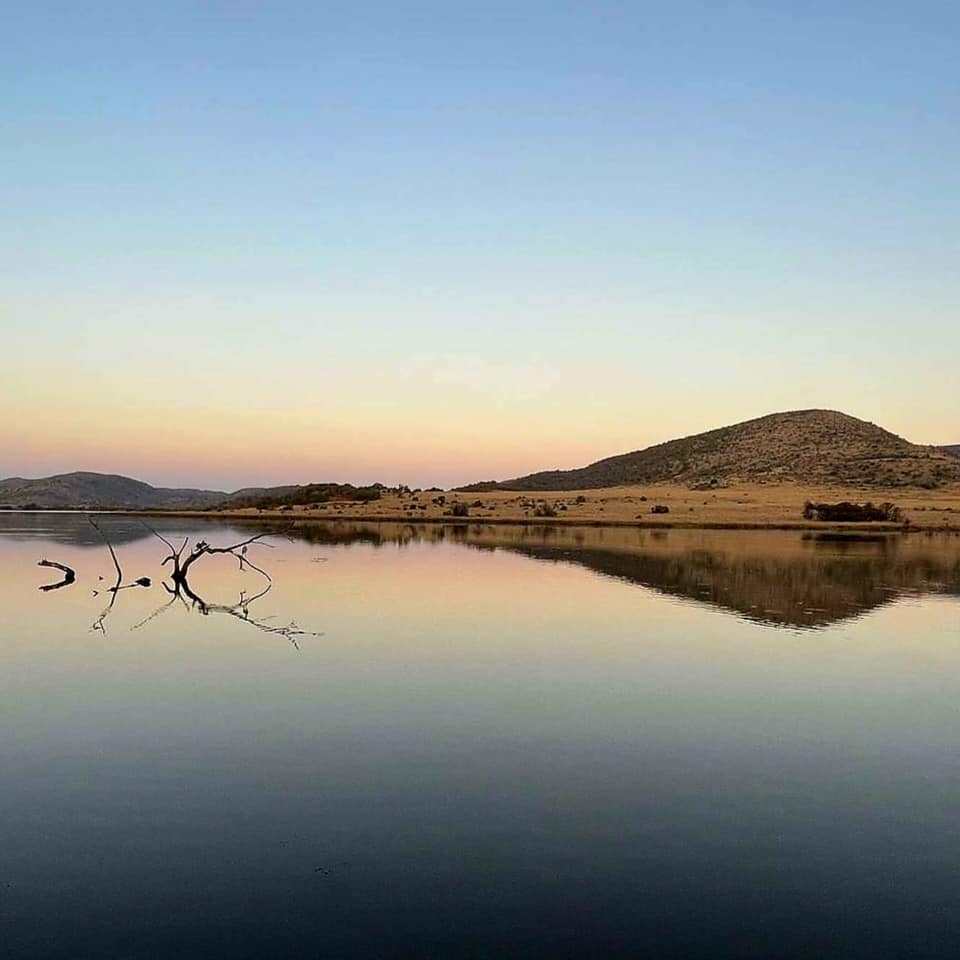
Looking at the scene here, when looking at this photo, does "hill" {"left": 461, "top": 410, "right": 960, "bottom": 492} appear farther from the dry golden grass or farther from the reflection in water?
the reflection in water

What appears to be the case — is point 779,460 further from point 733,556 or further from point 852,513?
point 733,556

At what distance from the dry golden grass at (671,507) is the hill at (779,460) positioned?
5.79 meters

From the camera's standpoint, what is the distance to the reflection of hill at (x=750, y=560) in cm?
2548

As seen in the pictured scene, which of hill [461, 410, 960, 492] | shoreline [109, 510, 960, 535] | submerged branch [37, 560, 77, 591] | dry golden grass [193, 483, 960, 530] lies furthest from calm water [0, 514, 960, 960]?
hill [461, 410, 960, 492]

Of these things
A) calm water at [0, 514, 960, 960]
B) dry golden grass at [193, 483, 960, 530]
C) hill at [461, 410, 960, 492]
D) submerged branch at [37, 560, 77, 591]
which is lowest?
calm water at [0, 514, 960, 960]

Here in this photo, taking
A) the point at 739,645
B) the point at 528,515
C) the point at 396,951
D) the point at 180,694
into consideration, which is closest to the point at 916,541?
the point at 528,515

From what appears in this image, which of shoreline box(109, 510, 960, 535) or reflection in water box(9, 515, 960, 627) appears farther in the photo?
shoreline box(109, 510, 960, 535)

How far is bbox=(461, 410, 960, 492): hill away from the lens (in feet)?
331

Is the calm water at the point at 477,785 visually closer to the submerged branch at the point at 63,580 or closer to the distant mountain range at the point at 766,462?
the submerged branch at the point at 63,580

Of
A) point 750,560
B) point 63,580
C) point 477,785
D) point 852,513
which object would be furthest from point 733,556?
point 852,513

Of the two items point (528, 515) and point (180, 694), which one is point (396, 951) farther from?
point (528, 515)

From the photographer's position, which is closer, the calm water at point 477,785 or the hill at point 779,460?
the calm water at point 477,785

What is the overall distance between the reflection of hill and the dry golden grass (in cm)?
659

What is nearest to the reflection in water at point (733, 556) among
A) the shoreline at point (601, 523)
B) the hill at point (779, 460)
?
the shoreline at point (601, 523)
